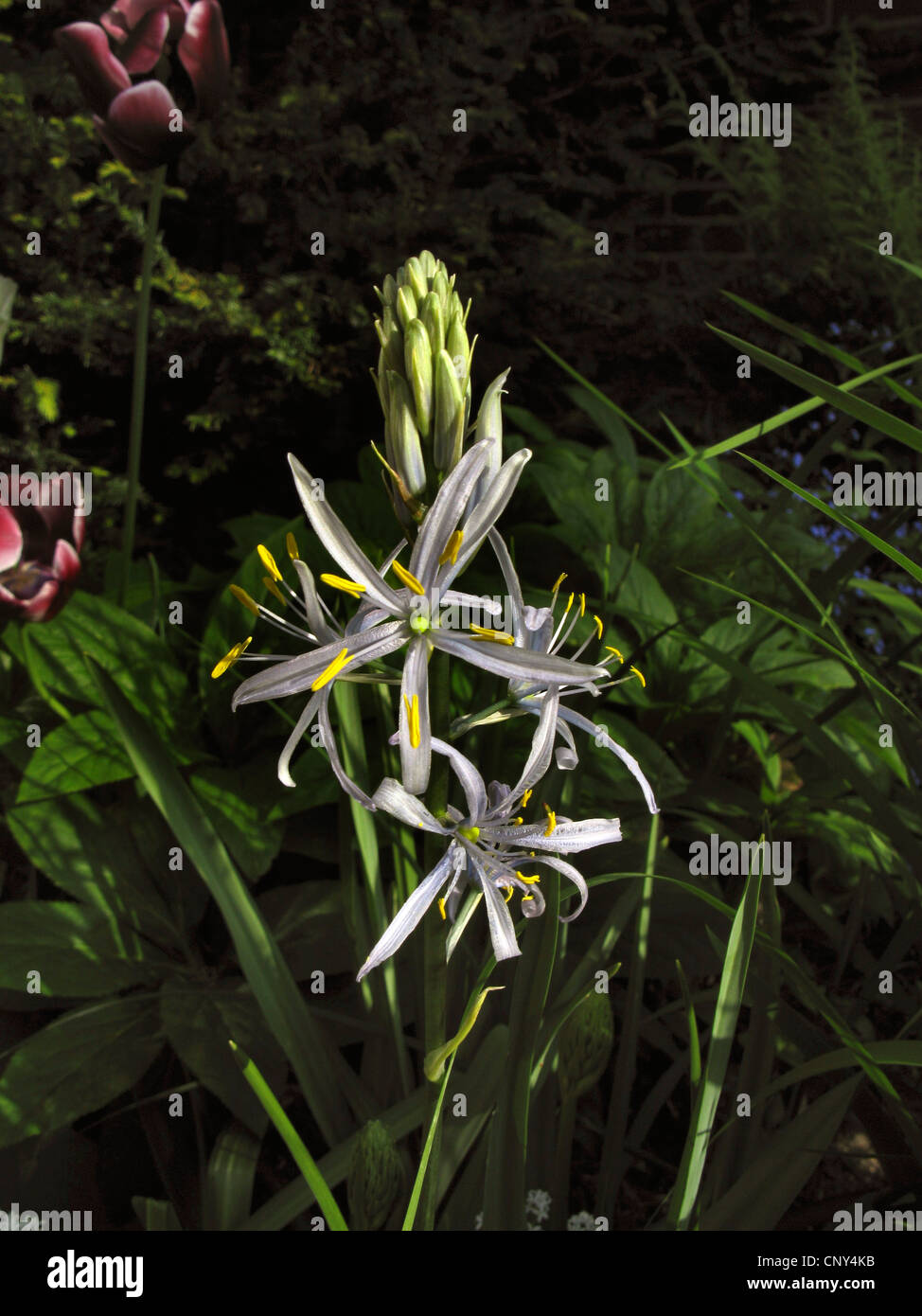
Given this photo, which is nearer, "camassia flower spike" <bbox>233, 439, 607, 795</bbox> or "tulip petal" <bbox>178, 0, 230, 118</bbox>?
"camassia flower spike" <bbox>233, 439, 607, 795</bbox>

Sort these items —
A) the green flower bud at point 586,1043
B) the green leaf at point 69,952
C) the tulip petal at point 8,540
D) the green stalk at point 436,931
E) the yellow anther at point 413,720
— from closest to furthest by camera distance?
the yellow anther at point 413,720, the green stalk at point 436,931, the green flower bud at point 586,1043, the green leaf at point 69,952, the tulip petal at point 8,540

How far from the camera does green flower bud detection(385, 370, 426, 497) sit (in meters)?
0.64

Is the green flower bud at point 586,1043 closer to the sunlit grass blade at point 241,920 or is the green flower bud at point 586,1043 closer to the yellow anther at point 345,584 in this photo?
the sunlit grass blade at point 241,920

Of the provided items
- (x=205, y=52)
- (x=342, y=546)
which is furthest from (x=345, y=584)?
(x=205, y=52)

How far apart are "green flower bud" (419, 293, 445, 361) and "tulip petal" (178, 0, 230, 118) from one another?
104 cm

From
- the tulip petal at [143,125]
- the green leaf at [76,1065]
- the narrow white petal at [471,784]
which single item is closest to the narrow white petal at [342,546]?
the narrow white petal at [471,784]

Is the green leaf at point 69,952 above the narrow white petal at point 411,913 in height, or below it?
below

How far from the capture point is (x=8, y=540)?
4.14 feet

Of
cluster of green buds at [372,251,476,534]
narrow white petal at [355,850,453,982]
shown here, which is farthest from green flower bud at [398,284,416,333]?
narrow white petal at [355,850,453,982]

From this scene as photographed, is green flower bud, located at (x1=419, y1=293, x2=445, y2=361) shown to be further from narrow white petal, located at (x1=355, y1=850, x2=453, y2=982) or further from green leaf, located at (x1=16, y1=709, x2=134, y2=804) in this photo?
green leaf, located at (x1=16, y1=709, x2=134, y2=804)

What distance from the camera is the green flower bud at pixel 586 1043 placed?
85 cm

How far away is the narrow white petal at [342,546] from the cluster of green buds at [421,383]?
0.21ft

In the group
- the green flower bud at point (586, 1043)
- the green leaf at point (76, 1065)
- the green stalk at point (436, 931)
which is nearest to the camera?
the green stalk at point (436, 931)
